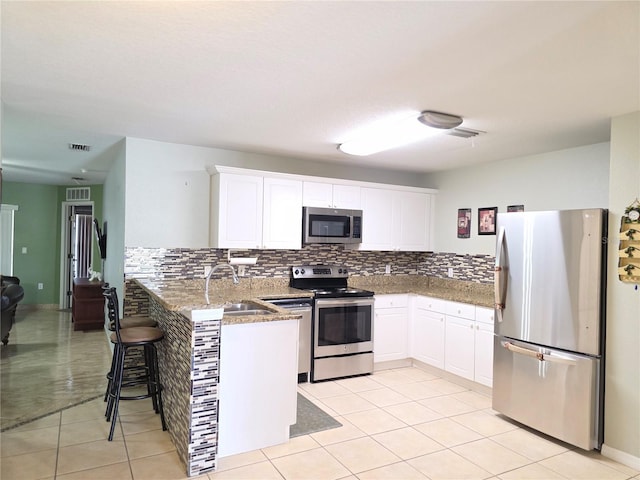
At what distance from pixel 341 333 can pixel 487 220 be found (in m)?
2.08

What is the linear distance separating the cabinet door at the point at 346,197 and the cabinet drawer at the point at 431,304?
Result: 1272 mm

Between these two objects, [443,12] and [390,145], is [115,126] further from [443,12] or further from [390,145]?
[443,12]

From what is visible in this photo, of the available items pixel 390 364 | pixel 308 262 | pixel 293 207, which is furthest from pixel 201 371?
pixel 390 364

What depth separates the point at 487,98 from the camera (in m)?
2.70

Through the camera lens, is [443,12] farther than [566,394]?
No

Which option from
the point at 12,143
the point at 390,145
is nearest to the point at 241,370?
the point at 390,145

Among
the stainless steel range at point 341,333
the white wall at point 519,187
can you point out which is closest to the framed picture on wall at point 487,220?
the white wall at point 519,187

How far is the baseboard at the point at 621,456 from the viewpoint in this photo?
2.75m

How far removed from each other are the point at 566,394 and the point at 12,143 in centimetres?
553

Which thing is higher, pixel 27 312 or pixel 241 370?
pixel 241 370

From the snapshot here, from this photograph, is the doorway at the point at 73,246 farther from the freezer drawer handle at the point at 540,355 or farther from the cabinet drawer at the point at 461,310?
the freezer drawer handle at the point at 540,355

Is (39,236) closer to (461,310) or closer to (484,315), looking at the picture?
(461,310)

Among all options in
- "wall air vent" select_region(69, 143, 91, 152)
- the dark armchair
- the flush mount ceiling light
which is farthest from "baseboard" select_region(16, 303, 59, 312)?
the flush mount ceiling light

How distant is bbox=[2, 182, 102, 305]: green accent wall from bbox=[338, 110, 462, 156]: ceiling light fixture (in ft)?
19.2
